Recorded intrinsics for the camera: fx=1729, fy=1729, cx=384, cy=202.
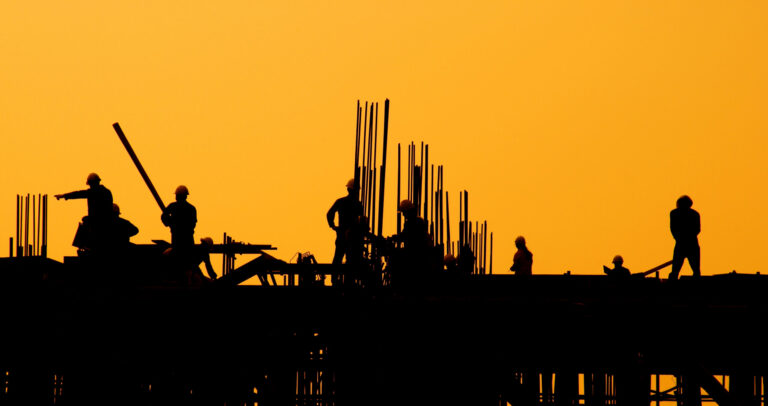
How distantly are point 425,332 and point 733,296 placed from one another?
4414mm

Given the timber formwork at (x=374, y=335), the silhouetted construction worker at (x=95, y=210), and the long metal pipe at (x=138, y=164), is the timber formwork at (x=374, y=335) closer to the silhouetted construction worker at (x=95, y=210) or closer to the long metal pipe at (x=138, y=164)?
the silhouetted construction worker at (x=95, y=210)

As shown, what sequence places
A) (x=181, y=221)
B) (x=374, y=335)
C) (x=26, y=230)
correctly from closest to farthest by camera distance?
(x=374, y=335), (x=181, y=221), (x=26, y=230)

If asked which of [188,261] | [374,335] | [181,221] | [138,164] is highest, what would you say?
[138,164]

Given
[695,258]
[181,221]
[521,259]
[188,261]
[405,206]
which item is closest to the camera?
[181,221]

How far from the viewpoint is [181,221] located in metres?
27.3

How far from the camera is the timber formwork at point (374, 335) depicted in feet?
78.5

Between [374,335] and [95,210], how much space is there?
5083mm

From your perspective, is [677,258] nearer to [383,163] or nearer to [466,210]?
[383,163]

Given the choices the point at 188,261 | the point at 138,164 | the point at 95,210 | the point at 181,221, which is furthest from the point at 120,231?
the point at 138,164

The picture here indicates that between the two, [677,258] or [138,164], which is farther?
[677,258]

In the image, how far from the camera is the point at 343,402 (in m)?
26.3

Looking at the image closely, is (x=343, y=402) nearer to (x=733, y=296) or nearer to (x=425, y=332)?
(x=425, y=332)

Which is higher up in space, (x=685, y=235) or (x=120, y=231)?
(x=685, y=235)

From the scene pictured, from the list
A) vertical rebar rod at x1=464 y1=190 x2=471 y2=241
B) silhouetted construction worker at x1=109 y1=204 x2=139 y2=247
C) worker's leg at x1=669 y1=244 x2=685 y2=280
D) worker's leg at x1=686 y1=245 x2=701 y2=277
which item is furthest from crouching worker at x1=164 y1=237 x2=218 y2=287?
vertical rebar rod at x1=464 y1=190 x2=471 y2=241
